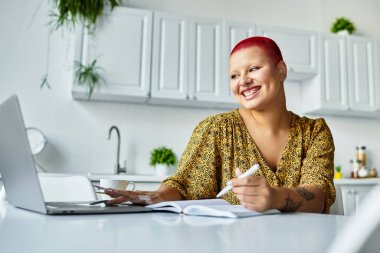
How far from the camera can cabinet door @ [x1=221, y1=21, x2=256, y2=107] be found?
3502 mm

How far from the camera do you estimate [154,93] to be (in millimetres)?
3309

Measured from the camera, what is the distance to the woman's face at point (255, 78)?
145 cm

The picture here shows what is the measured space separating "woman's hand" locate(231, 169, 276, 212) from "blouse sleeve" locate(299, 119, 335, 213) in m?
0.41

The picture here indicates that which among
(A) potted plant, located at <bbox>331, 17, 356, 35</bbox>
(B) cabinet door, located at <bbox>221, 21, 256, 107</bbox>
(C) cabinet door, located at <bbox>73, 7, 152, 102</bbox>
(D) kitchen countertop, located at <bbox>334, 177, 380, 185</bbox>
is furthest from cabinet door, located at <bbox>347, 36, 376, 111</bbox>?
(C) cabinet door, located at <bbox>73, 7, 152, 102</bbox>

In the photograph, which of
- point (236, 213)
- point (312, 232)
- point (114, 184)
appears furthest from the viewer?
point (114, 184)

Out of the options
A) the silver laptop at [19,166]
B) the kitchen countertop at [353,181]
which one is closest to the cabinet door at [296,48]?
the kitchen countertop at [353,181]

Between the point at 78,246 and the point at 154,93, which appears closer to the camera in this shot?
the point at 78,246

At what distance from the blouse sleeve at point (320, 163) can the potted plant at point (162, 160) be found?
2.02m

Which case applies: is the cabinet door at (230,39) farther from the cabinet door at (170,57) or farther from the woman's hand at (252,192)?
the woman's hand at (252,192)

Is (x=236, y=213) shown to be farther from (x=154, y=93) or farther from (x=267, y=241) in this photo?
(x=154, y=93)

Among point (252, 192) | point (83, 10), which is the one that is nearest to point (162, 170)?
point (83, 10)

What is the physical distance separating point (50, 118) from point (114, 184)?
2.26 meters

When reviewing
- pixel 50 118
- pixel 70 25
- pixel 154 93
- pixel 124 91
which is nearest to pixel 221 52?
pixel 154 93

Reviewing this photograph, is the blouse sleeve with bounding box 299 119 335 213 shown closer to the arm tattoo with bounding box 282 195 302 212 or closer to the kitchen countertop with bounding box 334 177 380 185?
the arm tattoo with bounding box 282 195 302 212
